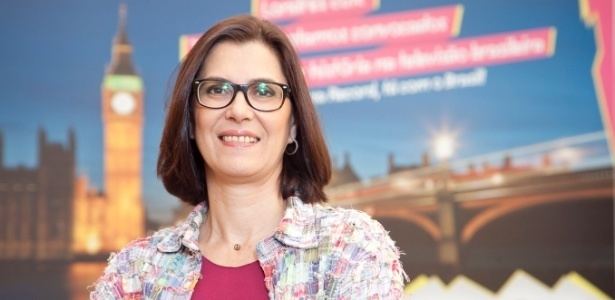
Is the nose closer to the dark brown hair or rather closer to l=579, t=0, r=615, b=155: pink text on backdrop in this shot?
the dark brown hair

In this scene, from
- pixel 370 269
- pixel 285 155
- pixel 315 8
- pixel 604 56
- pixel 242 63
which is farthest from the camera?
pixel 604 56

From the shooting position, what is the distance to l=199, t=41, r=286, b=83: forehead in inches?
50.6

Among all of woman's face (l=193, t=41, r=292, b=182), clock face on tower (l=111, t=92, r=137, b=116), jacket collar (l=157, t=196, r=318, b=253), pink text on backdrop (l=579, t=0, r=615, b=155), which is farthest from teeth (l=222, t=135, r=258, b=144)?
pink text on backdrop (l=579, t=0, r=615, b=155)

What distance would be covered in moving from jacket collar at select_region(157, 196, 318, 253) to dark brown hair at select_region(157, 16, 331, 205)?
0.04 meters

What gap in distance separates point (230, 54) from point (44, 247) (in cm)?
296

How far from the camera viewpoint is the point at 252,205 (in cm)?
135

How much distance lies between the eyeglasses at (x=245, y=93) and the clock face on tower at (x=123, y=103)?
103 inches

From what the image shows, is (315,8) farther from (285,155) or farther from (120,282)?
(120,282)

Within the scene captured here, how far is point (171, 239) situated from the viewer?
137 cm

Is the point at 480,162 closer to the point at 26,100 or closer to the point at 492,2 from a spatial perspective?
the point at 492,2

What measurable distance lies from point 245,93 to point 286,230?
0.22 metres

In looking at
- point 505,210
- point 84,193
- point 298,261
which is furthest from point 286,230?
point 505,210

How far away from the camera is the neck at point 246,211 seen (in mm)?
1339

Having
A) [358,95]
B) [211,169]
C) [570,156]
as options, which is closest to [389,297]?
[211,169]
